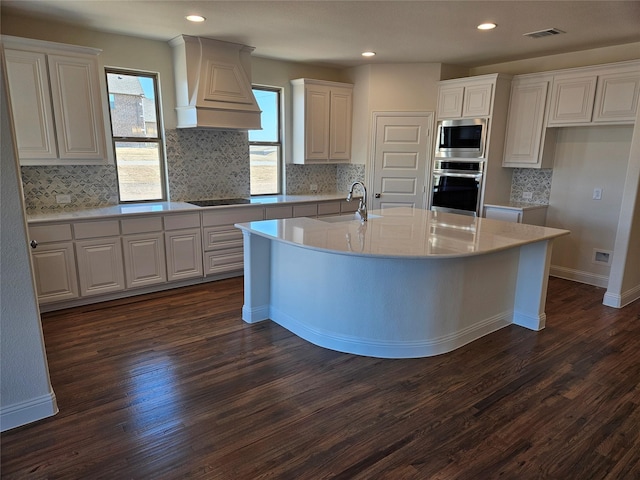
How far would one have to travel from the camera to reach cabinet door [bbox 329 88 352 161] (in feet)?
18.0

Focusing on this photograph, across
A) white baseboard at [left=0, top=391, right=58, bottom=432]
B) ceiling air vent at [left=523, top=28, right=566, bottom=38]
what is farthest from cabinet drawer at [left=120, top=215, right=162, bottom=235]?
ceiling air vent at [left=523, top=28, right=566, bottom=38]

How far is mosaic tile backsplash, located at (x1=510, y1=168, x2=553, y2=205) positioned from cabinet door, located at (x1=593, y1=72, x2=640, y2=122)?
882mm

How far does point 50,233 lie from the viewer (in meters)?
3.48

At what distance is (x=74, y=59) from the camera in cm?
357

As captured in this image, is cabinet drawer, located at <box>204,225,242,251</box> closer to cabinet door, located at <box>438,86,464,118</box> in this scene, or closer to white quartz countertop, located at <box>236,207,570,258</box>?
white quartz countertop, located at <box>236,207,570,258</box>

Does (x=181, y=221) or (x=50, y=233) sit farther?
(x=181, y=221)

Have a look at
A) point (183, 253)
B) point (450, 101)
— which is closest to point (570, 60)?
point (450, 101)

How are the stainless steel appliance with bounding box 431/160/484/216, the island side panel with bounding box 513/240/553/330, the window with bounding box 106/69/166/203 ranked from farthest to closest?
the stainless steel appliance with bounding box 431/160/484/216 → the window with bounding box 106/69/166/203 → the island side panel with bounding box 513/240/553/330

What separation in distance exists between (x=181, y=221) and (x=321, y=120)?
232cm

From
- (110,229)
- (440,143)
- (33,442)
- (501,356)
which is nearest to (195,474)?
(33,442)

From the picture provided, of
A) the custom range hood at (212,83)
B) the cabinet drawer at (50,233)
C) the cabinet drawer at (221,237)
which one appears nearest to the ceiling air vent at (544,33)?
the custom range hood at (212,83)

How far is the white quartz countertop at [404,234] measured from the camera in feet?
8.73

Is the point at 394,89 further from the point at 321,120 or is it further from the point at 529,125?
the point at 529,125

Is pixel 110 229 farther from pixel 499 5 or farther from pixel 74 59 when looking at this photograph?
pixel 499 5
